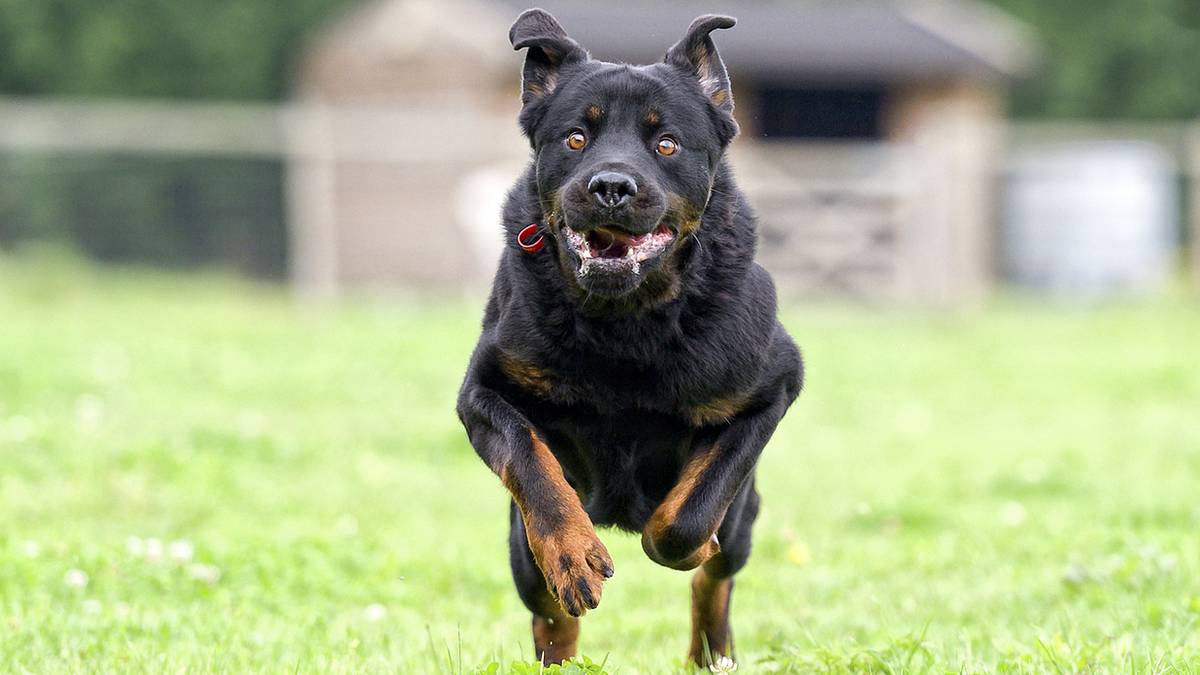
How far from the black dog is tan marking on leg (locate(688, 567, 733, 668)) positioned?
322mm

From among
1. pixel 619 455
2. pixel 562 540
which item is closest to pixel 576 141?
pixel 619 455

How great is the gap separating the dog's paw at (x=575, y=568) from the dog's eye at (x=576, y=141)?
3.61 ft

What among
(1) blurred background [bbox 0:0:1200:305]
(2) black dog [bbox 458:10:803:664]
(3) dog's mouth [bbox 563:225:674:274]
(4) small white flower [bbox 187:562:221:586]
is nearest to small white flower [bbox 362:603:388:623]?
(4) small white flower [bbox 187:562:221:586]

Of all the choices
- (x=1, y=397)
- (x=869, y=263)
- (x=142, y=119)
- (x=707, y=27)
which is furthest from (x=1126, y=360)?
(x=142, y=119)

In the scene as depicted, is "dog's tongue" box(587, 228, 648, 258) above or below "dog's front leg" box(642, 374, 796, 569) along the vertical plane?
above

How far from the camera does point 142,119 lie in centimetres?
1864

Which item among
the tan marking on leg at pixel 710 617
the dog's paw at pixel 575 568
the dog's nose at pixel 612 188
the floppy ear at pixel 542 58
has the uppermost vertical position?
the floppy ear at pixel 542 58

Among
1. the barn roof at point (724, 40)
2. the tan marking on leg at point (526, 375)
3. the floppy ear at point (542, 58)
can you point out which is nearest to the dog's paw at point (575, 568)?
the tan marking on leg at point (526, 375)

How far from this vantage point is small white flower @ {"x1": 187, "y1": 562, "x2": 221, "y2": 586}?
564cm

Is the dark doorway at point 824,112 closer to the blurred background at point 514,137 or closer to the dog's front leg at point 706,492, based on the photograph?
the blurred background at point 514,137

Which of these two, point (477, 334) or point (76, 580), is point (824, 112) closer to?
point (477, 334)

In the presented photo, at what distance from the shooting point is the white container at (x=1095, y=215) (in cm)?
2473

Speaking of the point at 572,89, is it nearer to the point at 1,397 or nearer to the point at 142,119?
the point at 1,397

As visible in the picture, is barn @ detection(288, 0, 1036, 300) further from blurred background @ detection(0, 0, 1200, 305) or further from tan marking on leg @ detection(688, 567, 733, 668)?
tan marking on leg @ detection(688, 567, 733, 668)
